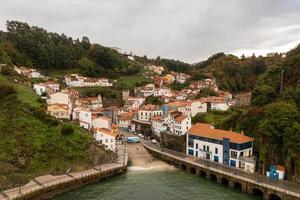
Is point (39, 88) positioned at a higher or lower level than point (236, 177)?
higher

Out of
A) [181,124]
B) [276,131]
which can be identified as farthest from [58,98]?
[276,131]

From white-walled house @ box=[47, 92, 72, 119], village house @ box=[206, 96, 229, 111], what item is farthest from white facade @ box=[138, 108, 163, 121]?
white-walled house @ box=[47, 92, 72, 119]

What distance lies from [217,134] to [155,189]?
43.8 feet

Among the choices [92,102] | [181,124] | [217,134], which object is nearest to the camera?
[217,134]

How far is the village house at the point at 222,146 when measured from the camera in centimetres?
4009

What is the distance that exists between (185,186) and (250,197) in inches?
311

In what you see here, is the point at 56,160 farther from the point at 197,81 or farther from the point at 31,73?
the point at 197,81

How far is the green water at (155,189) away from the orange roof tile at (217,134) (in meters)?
6.49

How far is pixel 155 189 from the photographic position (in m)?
36.4

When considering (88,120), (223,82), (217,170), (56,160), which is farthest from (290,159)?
(223,82)

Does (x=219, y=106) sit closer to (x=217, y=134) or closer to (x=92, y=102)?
(x=217, y=134)

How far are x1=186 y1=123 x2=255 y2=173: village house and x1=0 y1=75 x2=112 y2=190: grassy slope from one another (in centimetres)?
1367

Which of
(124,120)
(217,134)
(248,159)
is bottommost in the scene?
(248,159)

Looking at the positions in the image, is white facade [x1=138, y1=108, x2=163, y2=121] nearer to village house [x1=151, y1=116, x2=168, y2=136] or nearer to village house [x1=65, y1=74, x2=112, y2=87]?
village house [x1=151, y1=116, x2=168, y2=136]
